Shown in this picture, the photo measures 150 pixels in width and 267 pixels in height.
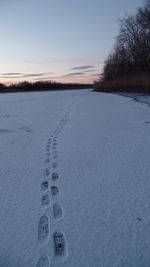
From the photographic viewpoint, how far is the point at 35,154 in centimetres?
434

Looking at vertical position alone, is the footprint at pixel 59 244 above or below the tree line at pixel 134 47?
below

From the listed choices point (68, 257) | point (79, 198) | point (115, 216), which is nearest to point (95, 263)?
point (68, 257)

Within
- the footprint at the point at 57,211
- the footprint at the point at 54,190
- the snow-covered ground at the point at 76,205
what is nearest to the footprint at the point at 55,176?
the snow-covered ground at the point at 76,205

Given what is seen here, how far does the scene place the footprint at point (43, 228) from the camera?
199 cm

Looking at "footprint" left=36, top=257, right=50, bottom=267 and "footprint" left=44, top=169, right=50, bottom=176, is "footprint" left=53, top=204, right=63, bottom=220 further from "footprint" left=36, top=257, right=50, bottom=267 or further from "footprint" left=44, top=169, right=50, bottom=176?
"footprint" left=44, top=169, right=50, bottom=176

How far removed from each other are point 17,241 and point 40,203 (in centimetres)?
59

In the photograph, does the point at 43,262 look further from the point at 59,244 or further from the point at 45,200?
the point at 45,200

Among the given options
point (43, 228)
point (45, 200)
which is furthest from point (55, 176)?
point (43, 228)

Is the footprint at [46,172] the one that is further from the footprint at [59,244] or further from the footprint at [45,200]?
the footprint at [59,244]

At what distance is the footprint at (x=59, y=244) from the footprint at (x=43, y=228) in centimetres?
8

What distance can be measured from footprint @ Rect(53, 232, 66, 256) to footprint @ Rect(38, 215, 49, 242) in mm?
83

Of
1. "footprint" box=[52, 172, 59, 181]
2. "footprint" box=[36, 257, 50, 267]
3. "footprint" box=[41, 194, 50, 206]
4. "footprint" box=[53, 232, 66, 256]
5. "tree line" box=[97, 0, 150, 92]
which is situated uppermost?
"tree line" box=[97, 0, 150, 92]

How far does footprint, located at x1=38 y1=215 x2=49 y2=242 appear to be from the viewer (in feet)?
6.52

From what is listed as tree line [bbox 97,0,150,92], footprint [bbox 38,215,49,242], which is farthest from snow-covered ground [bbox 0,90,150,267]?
tree line [bbox 97,0,150,92]
